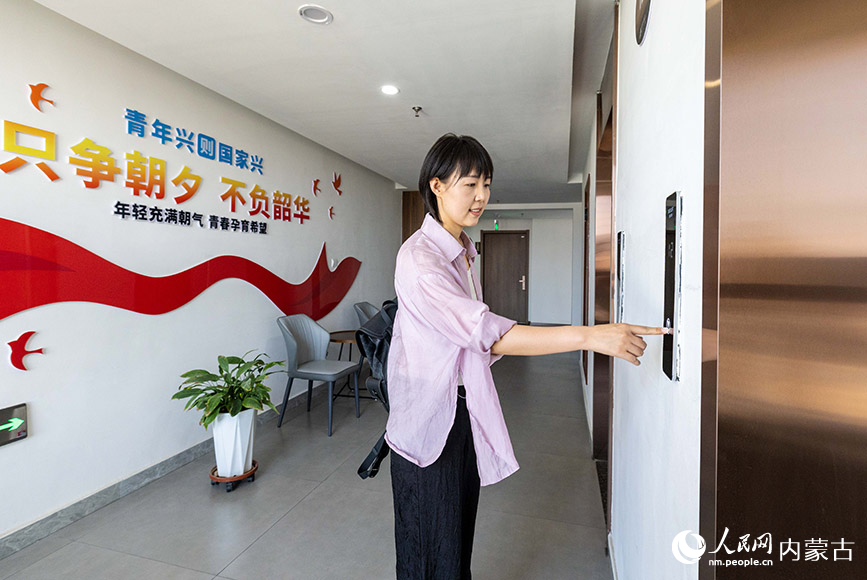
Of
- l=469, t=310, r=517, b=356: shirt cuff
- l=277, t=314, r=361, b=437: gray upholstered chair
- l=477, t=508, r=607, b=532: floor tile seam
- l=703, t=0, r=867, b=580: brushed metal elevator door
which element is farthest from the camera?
l=277, t=314, r=361, b=437: gray upholstered chair

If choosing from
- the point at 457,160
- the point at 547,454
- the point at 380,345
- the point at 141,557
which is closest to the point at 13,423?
the point at 141,557

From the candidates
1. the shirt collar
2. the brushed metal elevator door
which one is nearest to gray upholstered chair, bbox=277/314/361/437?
the shirt collar

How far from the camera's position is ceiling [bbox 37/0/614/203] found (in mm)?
2113

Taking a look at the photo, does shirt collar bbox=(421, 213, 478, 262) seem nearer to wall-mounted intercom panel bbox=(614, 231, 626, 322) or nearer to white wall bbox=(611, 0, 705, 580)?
white wall bbox=(611, 0, 705, 580)

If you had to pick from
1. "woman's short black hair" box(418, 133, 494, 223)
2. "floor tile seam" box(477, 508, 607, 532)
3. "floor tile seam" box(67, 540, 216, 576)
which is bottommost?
"floor tile seam" box(67, 540, 216, 576)

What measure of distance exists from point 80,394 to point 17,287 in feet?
2.09

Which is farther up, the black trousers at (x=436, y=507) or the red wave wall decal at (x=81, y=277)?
the red wave wall decal at (x=81, y=277)

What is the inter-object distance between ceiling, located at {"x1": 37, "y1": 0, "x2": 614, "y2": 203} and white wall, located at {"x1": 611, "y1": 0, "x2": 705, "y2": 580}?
73 cm

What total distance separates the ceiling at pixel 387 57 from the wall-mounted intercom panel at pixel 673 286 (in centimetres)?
162

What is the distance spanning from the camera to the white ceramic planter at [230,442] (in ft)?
8.96

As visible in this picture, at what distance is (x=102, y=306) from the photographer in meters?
2.58

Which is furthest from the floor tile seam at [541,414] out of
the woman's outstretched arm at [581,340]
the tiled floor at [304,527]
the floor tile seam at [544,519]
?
the woman's outstretched arm at [581,340]

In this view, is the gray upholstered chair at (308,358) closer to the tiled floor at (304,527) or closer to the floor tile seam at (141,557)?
the tiled floor at (304,527)

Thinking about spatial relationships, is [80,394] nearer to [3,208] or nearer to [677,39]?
[3,208]
